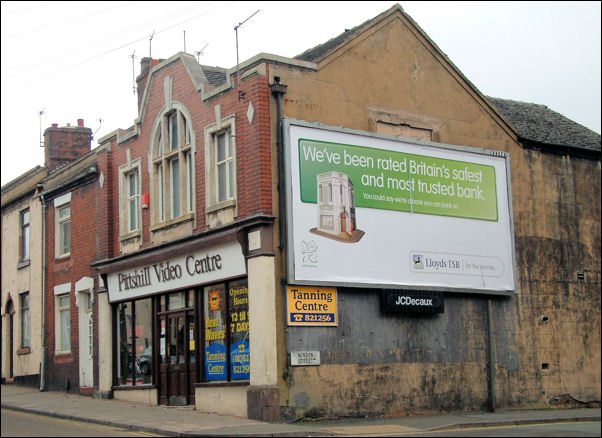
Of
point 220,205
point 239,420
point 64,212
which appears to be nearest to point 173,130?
point 220,205

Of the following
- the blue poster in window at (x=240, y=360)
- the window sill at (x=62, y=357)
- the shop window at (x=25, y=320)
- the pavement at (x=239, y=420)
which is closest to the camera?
the pavement at (x=239, y=420)

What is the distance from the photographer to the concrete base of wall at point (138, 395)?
2361cm

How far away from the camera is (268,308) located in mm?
19234

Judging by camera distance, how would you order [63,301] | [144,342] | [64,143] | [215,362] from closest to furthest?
[215,362], [144,342], [63,301], [64,143]

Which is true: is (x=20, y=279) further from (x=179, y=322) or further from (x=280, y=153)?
(x=280, y=153)

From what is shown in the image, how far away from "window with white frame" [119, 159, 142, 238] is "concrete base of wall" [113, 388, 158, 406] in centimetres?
440

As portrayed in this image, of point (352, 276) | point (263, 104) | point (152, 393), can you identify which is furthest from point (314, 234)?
point (152, 393)

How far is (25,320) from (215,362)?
1310cm

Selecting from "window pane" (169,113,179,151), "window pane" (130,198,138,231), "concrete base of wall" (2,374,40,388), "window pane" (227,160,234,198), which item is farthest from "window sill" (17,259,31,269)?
"window pane" (227,160,234,198)

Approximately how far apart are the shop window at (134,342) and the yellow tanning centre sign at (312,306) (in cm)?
621

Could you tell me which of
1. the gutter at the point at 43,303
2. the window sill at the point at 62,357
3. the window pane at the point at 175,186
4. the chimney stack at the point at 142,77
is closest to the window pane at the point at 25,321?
the gutter at the point at 43,303

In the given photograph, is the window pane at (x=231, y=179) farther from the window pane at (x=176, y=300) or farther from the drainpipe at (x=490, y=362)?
the drainpipe at (x=490, y=362)

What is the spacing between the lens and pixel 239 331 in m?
20.5

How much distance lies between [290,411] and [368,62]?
903 centimetres
